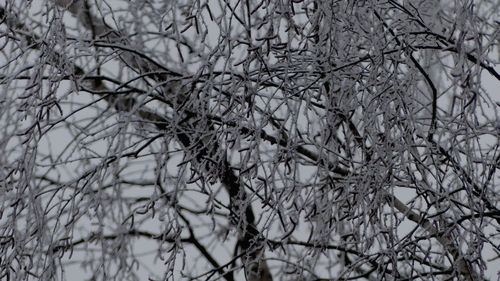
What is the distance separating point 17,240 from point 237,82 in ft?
3.59

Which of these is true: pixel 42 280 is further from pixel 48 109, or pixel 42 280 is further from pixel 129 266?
pixel 48 109

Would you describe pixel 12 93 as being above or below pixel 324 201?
above

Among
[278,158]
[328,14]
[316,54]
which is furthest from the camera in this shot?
[316,54]

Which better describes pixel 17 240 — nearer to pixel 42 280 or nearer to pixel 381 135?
pixel 42 280

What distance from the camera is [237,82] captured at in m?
3.12

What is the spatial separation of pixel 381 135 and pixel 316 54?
0.43 m

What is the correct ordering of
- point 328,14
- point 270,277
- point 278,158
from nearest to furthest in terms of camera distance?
point 328,14 → point 278,158 → point 270,277

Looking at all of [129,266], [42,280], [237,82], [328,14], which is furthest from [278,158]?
[42,280]

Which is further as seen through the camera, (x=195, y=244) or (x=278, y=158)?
(x=195, y=244)

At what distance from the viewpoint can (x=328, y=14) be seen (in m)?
2.83

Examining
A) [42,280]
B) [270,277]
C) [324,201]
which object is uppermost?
[270,277]

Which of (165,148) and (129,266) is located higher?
(165,148)

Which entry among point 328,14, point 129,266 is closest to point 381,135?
point 328,14

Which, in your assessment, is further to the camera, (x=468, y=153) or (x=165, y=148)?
(x=165, y=148)
